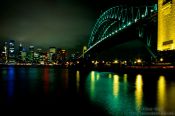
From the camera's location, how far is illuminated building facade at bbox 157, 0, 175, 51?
35094 millimetres

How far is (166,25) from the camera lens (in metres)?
37.3

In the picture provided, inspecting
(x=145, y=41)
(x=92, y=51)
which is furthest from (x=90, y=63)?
(x=145, y=41)

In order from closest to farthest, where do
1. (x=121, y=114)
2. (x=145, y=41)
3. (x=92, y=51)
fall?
(x=121, y=114)
(x=145, y=41)
(x=92, y=51)

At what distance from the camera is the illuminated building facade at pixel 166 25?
A: 3509 centimetres

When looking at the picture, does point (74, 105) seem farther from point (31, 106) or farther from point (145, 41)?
point (145, 41)

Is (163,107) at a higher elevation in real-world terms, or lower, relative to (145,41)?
lower

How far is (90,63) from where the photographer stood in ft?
253

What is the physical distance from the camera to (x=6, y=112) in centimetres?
825

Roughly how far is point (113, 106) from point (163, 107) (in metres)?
1.75

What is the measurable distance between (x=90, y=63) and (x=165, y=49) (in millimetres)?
42924

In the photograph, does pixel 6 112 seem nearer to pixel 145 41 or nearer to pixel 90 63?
→ pixel 145 41

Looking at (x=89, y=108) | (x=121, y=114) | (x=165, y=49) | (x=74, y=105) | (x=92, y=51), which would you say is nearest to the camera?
(x=121, y=114)

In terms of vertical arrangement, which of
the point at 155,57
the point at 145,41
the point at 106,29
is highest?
the point at 106,29

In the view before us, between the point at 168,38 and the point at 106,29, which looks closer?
the point at 168,38
